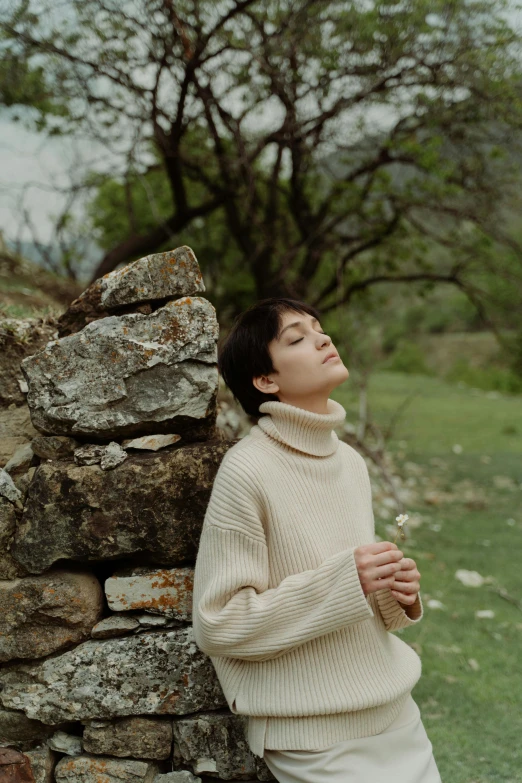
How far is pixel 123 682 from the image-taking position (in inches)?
98.7

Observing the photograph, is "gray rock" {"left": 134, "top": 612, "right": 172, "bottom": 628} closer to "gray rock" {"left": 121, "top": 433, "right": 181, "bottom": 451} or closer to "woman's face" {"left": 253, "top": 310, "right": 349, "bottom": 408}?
"gray rock" {"left": 121, "top": 433, "right": 181, "bottom": 451}

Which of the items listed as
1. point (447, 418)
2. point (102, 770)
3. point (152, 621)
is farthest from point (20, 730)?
point (447, 418)

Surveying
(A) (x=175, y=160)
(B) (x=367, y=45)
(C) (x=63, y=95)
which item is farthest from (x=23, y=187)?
(B) (x=367, y=45)

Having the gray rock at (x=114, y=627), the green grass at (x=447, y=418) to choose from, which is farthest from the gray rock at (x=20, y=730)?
the green grass at (x=447, y=418)

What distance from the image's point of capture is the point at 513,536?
7.12 m

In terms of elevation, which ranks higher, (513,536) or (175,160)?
(175,160)

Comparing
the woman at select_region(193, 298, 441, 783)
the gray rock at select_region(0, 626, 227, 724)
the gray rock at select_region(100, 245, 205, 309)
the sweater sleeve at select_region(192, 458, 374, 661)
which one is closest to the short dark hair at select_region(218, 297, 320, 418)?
the woman at select_region(193, 298, 441, 783)

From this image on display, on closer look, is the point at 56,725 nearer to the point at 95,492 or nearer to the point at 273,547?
the point at 95,492

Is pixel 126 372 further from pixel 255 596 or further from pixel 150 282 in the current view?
pixel 255 596

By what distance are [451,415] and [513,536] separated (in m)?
6.88

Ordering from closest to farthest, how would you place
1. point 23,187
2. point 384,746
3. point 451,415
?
point 384,746, point 23,187, point 451,415

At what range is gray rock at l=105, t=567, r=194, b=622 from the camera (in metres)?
2.57

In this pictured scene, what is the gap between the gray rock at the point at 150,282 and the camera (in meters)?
2.64

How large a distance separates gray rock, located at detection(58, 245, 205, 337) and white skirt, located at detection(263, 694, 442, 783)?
151cm
